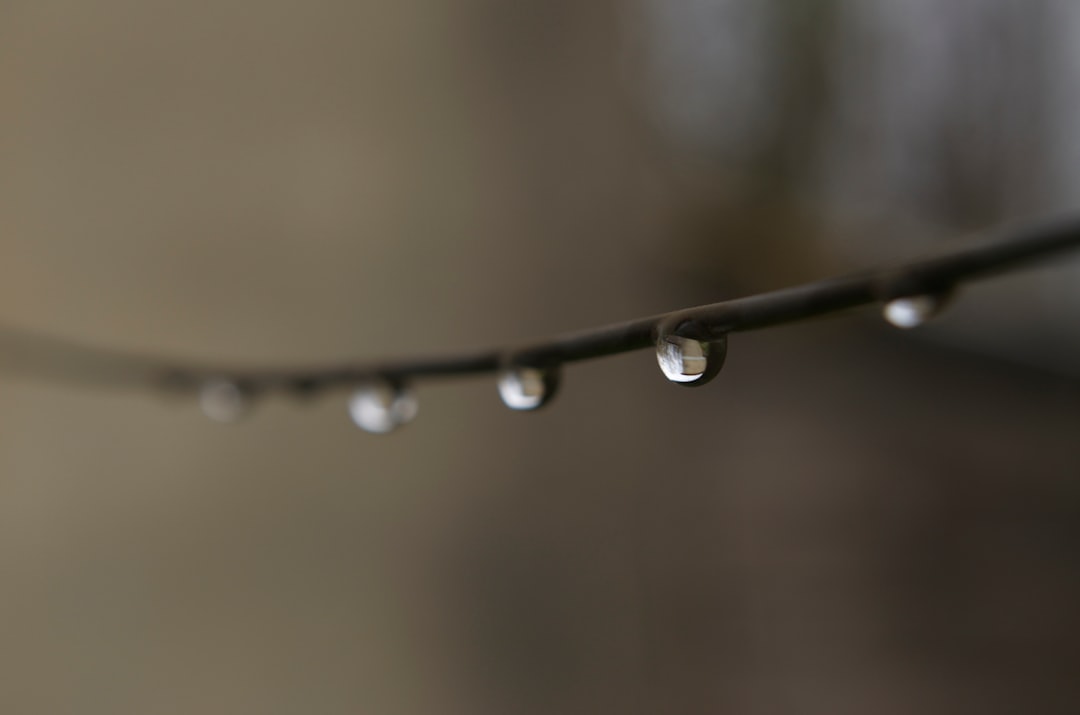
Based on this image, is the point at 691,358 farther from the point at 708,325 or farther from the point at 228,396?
the point at 228,396

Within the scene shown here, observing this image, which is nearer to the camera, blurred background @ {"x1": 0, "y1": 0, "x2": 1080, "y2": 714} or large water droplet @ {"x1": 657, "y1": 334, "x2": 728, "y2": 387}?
large water droplet @ {"x1": 657, "y1": 334, "x2": 728, "y2": 387}

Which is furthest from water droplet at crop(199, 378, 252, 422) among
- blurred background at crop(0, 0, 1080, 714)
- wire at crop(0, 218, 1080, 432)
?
blurred background at crop(0, 0, 1080, 714)

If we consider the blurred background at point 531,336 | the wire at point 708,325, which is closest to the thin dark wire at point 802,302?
the wire at point 708,325

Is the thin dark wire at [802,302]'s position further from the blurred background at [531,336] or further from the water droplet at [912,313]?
the blurred background at [531,336]

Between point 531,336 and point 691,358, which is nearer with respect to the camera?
point 691,358

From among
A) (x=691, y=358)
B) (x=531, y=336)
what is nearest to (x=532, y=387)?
(x=691, y=358)

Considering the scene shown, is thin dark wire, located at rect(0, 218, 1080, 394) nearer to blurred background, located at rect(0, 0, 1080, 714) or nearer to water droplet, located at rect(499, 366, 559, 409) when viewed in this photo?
water droplet, located at rect(499, 366, 559, 409)
